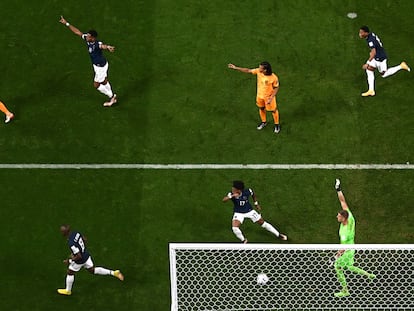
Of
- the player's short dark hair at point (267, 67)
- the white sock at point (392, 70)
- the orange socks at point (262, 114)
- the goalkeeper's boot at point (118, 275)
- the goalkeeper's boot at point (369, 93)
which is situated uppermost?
the white sock at point (392, 70)

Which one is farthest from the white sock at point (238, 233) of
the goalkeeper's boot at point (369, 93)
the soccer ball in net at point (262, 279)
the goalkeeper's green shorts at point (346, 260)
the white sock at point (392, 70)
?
the white sock at point (392, 70)

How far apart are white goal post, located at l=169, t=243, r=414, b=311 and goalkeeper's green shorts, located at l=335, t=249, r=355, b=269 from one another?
0.56m

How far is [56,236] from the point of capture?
1873cm

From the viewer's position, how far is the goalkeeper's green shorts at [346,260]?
1670 centimetres

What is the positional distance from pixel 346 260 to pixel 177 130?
536cm

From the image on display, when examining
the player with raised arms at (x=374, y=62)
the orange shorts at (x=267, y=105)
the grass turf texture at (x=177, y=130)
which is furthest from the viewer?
the player with raised arms at (x=374, y=62)

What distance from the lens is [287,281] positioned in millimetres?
17750

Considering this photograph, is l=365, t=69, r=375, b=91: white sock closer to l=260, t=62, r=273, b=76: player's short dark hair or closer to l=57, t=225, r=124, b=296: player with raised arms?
l=260, t=62, r=273, b=76: player's short dark hair

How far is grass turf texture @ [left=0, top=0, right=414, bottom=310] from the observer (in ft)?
61.1

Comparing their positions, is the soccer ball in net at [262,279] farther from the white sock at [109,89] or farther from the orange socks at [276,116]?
the white sock at [109,89]

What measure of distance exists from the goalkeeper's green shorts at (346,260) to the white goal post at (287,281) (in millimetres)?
565

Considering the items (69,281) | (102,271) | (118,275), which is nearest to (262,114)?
(118,275)

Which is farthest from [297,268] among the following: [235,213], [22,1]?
[22,1]

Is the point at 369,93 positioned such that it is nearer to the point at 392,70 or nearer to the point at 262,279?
the point at 392,70
